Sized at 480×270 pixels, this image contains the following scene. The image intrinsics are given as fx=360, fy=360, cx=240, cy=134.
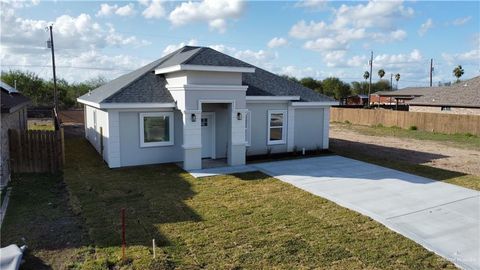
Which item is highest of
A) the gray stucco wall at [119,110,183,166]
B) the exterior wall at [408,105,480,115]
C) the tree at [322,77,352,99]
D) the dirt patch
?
the tree at [322,77,352,99]

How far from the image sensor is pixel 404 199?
32.7ft

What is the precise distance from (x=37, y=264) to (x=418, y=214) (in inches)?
325

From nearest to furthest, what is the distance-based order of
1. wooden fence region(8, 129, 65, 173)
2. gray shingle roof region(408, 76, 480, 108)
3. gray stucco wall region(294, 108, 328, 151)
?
wooden fence region(8, 129, 65, 173) < gray stucco wall region(294, 108, 328, 151) < gray shingle roof region(408, 76, 480, 108)

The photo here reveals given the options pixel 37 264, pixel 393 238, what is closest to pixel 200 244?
pixel 37 264

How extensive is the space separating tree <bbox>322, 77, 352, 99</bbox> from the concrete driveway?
198 feet

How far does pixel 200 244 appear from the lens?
7.00 m

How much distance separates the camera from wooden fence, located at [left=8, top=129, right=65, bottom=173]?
1250 centimetres

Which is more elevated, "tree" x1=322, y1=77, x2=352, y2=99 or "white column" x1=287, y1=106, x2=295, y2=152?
"tree" x1=322, y1=77, x2=352, y2=99

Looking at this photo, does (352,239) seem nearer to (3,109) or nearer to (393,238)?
(393,238)

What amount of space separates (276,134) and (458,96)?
25.3m

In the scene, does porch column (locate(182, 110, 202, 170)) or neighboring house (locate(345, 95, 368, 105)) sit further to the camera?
neighboring house (locate(345, 95, 368, 105))

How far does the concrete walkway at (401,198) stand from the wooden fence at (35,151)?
5110mm

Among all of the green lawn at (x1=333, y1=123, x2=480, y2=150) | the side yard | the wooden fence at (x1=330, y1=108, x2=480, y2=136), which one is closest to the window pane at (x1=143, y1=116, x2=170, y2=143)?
the side yard

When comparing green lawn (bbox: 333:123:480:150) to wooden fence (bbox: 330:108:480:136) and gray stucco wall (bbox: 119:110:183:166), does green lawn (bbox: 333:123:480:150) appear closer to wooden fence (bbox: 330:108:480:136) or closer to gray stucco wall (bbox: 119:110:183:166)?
wooden fence (bbox: 330:108:480:136)
